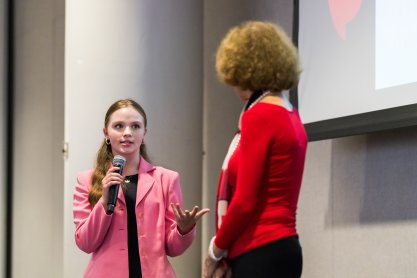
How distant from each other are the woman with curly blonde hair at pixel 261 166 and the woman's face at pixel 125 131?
779mm

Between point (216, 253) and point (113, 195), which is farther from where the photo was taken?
point (113, 195)

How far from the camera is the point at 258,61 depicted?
5.68ft

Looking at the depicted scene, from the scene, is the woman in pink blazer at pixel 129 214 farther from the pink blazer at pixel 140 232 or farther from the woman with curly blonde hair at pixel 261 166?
the woman with curly blonde hair at pixel 261 166

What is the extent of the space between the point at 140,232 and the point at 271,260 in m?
0.83

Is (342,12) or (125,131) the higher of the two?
(342,12)

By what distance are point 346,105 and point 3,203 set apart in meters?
2.74

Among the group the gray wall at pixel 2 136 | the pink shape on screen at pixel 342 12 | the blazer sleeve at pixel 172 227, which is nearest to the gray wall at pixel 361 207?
the pink shape on screen at pixel 342 12

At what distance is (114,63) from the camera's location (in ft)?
11.4

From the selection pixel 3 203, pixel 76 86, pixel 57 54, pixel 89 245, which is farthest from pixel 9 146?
pixel 89 245

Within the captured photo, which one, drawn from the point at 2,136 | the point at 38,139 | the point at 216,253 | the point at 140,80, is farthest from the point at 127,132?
the point at 2,136

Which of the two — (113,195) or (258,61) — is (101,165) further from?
(258,61)

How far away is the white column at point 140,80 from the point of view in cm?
336

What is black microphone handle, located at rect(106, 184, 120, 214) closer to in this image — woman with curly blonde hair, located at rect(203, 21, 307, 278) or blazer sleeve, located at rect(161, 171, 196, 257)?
blazer sleeve, located at rect(161, 171, 196, 257)

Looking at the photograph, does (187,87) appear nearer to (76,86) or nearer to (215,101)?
(215,101)
